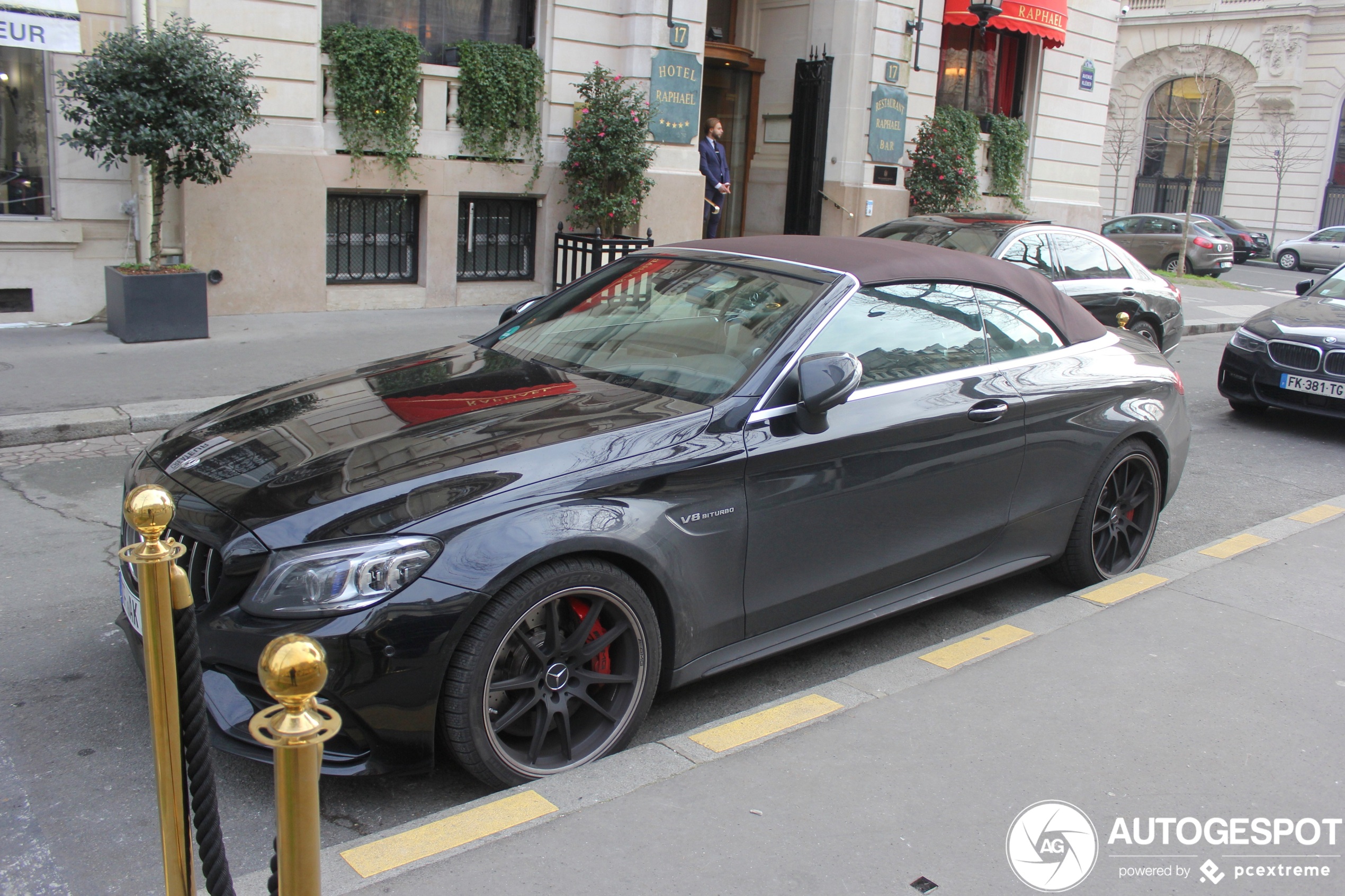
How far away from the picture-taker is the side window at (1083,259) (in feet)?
34.6

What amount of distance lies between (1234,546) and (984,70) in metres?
16.1

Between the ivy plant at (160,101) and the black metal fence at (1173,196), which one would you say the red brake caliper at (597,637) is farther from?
the black metal fence at (1173,196)

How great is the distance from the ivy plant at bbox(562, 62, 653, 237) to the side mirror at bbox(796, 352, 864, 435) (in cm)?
990

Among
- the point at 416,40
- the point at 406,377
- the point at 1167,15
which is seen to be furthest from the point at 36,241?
the point at 1167,15

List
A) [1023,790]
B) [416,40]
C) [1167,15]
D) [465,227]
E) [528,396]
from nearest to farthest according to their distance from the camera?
[1023,790] → [528,396] → [416,40] → [465,227] → [1167,15]

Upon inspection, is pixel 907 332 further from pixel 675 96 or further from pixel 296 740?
pixel 675 96

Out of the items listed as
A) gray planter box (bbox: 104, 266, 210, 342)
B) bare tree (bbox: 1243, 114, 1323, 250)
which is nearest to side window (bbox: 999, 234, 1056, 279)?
gray planter box (bbox: 104, 266, 210, 342)

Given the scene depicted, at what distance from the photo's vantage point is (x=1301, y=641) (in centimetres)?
451

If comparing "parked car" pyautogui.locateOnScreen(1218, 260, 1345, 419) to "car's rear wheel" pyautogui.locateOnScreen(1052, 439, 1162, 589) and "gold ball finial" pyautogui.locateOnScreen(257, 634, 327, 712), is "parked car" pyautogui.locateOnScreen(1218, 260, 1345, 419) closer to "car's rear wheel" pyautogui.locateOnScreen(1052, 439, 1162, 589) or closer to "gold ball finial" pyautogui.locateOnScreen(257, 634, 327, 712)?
"car's rear wheel" pyautogui.locateOnScreen(1052, 439, 1162, 589)

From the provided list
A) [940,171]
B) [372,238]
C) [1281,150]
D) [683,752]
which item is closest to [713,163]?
[940,171]

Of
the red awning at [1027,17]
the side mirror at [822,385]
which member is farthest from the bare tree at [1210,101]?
the side mirror at [822,385]

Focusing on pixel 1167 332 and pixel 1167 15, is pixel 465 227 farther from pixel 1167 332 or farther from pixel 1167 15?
pixel 1167 15

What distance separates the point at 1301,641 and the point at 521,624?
3164mm

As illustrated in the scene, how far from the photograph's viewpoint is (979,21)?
58.6ft
